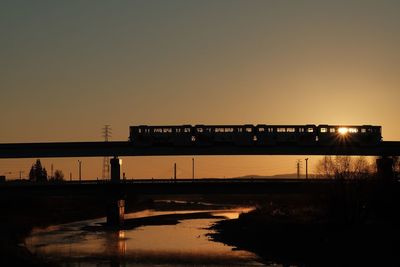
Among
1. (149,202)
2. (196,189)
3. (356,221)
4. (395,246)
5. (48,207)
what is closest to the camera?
(395,246)

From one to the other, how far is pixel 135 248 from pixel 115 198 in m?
22.7

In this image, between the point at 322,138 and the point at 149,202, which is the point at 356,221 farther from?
the point at 149,202

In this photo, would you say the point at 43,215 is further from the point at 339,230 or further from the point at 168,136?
the point at 339,230

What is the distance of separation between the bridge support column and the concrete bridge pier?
31740 millimetres

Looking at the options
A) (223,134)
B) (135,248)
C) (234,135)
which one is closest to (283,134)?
(234,135)

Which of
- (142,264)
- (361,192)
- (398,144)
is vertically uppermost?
(398,144)

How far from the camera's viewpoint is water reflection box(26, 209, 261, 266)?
55.5 meters

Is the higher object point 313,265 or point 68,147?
point 68,147

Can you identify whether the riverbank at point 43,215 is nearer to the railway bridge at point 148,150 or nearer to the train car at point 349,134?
the railway bridge at point 148,150

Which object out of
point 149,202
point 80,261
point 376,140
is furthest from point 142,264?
point 149,202

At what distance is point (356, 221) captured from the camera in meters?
61.0

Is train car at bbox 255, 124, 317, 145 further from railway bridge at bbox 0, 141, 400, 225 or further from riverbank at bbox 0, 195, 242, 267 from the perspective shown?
riverbank at bbox 0, 195, 242, 267

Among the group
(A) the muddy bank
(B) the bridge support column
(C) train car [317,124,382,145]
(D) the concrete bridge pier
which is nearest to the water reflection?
(A) the muddy bank

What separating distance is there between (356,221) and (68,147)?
40.4 meters
